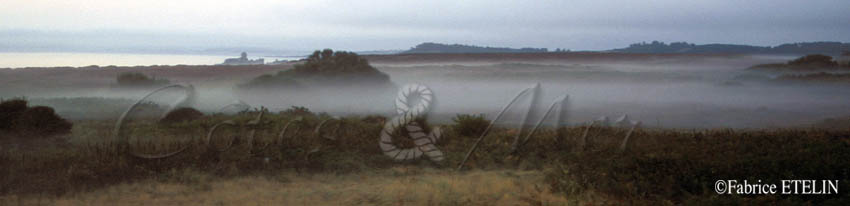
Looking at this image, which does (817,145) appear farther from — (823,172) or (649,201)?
(649,201)

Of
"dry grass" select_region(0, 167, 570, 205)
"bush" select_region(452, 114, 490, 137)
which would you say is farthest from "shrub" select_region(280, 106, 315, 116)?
"dry grass" select_region(0, 167, 570, 205)

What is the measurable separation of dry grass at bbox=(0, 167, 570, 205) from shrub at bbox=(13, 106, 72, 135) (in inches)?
193

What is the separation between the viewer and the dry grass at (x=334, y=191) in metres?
7.79

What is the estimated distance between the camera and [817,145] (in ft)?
31.0

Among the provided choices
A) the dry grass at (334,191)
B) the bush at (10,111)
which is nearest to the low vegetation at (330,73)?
the bush at (10,111)

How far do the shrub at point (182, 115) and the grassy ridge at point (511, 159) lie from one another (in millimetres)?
1366

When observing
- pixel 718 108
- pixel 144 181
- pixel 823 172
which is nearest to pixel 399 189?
pixel 144 181

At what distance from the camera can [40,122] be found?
39.7ft

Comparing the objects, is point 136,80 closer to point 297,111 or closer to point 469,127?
point 297,111

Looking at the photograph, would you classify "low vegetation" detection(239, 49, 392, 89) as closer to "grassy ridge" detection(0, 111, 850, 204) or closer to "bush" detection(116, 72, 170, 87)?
"bush" detection(116, 72, 170, 87)

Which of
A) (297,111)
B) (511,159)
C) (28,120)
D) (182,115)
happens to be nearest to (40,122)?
(28,120)

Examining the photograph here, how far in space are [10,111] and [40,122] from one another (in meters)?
0.80

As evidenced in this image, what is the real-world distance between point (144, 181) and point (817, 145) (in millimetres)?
11372

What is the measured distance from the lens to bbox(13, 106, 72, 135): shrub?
38.9 feet
